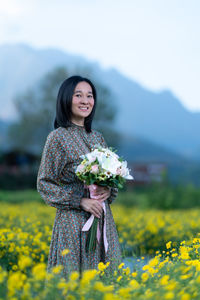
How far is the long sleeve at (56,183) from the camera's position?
91.1 inches

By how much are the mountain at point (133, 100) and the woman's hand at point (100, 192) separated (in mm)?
28206

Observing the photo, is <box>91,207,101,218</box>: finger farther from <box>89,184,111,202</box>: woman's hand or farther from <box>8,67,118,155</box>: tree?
<box>8,67,118,155</box>: tree

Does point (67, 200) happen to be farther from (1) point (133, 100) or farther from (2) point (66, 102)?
(1) point (133, 100)

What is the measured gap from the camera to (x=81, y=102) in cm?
251

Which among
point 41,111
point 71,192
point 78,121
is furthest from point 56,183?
point 41,111

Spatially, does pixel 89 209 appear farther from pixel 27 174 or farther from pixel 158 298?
pixel 27 174

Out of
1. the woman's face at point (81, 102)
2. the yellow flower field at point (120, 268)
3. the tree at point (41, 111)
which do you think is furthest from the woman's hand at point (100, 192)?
the tree at point (41, 111)

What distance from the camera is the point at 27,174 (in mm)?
17562

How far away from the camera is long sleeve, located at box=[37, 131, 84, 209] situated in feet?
7.59

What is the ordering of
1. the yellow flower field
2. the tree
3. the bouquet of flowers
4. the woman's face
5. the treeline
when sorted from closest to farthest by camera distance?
1. the yellow flower field
2. the bouquet of flowers
3. the woman's face
4. the treeline
5. the tree

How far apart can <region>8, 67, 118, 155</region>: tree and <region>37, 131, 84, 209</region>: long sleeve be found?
19.0m

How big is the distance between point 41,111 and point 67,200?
20.3 meters

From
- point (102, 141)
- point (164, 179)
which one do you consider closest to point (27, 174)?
point (164, 179)

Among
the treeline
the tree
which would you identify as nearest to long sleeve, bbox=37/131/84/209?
the treeline
